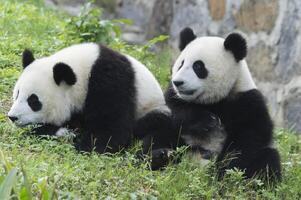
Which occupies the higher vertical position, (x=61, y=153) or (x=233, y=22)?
(x=233, y=22)

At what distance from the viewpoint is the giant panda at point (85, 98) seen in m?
5.53

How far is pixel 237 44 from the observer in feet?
18.5

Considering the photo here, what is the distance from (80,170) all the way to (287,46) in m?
3.57

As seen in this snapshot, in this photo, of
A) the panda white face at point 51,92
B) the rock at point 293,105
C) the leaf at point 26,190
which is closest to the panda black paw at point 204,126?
the panda white face at point 51,92

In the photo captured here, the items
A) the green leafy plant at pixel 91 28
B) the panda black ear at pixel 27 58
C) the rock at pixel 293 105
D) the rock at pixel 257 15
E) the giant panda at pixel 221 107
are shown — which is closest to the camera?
the giant panda at pixel 221 107

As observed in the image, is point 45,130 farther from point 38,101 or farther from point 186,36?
point 186,36

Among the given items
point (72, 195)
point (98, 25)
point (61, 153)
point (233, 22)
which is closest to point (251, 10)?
point (233, 22)

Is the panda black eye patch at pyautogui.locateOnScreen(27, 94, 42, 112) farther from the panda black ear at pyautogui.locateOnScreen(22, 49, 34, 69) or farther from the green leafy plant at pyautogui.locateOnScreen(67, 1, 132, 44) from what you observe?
the green leafy plant at pyautogui.locateOnScreen(67, 1, 132, 44)

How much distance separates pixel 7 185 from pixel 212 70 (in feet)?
8.12

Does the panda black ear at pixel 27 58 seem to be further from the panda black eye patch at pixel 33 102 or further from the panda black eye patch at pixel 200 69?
the panda black eye patch at pixel 200 69

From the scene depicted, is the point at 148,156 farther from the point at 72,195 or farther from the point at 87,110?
the point at 72,195

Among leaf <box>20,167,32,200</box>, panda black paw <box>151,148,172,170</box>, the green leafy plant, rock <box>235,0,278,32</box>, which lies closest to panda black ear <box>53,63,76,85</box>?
panda black paw <box>151,148,172,170</box>

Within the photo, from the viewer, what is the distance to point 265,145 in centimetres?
544

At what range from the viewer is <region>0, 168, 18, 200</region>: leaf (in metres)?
3.62
